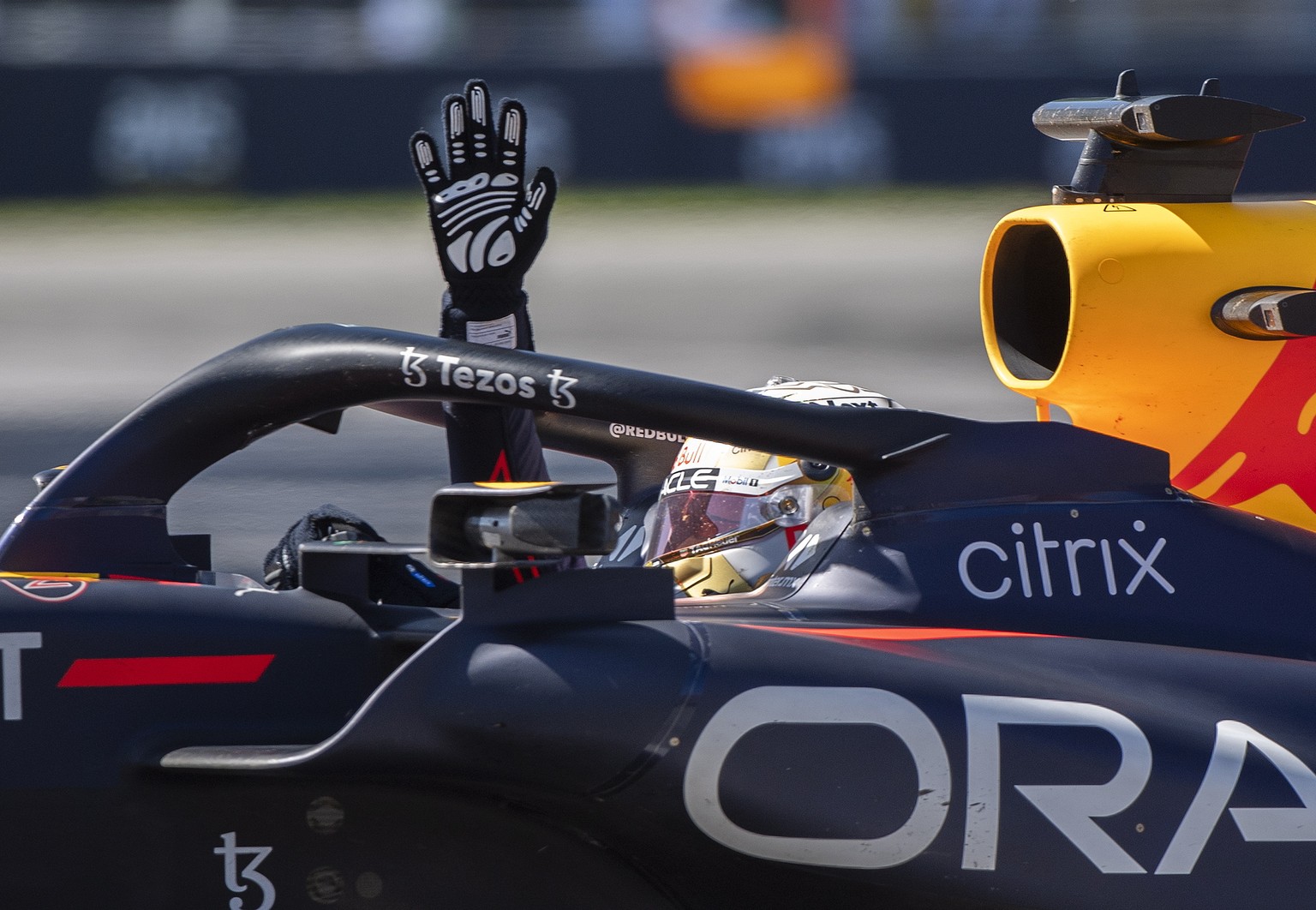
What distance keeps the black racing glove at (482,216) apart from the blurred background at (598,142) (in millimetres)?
5895

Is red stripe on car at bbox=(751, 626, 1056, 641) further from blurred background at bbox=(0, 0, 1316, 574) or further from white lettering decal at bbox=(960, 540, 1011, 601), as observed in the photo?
blurred background at bbox=(0, 0, 1316, 574)

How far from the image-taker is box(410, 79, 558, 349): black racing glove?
2195 mm

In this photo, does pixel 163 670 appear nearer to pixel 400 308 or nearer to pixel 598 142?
pixel 400 308

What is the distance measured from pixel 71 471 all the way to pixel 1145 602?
51.9 inches

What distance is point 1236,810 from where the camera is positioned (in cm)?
169

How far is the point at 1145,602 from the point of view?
1942 millimetres

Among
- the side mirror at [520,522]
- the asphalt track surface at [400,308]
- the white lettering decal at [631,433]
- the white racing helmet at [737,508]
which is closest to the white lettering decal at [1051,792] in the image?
the side mirror at [520,522]

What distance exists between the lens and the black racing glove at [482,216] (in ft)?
7.20

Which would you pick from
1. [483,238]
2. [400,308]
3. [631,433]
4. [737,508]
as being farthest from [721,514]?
[400,308]

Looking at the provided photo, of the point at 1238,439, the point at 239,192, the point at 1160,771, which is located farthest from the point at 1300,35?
the point at 1160,771

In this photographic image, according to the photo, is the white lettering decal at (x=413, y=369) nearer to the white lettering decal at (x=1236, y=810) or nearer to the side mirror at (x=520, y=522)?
the side mirror at (x=520, y=522)

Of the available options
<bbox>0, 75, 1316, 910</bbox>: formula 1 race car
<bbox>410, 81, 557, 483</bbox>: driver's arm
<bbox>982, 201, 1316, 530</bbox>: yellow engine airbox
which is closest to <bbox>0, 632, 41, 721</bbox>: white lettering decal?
<bbox>0, 75, 1316, 910</bbox>: formula 1 race car

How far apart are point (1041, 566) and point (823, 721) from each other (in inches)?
17.6

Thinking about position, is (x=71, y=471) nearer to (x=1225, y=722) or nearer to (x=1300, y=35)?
(x=1225, y=722)
